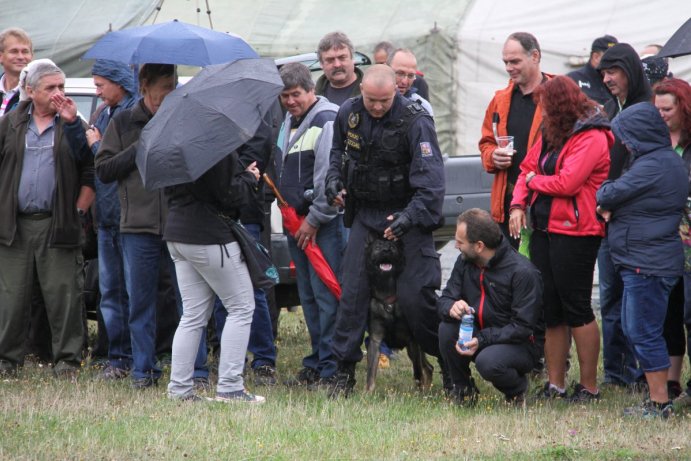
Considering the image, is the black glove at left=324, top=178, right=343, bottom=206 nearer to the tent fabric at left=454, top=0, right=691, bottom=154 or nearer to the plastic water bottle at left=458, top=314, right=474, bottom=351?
the plastic water bottle at left=458, top=314, right=474, bottom=351

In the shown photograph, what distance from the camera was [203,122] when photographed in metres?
6.68

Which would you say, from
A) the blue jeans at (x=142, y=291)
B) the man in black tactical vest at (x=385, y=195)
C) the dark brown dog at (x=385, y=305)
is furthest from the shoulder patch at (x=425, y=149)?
the blue jeans at (x=142, y=291)

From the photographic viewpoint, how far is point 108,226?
7957 millimetres

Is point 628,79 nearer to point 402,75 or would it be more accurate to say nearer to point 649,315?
point 649,315

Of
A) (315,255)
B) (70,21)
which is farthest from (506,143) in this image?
(70,21)

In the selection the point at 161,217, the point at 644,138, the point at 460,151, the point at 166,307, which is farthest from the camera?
the point at 460,151

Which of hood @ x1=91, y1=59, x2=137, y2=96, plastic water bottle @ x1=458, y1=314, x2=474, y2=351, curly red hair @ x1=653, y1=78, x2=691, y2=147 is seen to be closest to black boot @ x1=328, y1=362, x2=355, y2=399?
plastic water bottle @ x1=458, y1=314, x2=474, y2=351

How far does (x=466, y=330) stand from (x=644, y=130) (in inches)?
60.4

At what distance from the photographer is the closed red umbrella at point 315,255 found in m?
7.72

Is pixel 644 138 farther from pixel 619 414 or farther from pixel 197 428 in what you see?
pixel 197 428

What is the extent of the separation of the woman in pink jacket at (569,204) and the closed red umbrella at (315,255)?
1248 mm

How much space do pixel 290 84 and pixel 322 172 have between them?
0.61 m

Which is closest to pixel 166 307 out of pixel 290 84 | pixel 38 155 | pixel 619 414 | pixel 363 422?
pixel 38 155

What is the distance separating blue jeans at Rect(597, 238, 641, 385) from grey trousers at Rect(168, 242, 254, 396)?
2465 millimetres
